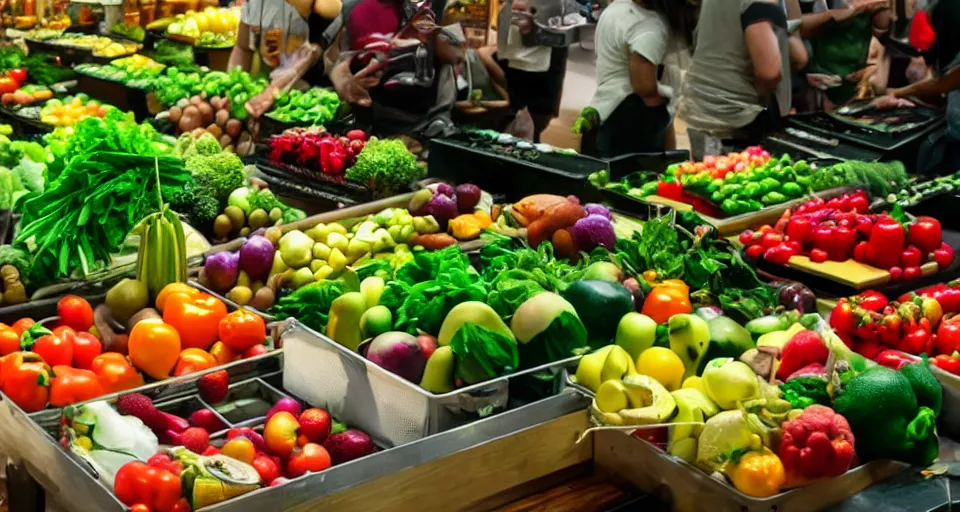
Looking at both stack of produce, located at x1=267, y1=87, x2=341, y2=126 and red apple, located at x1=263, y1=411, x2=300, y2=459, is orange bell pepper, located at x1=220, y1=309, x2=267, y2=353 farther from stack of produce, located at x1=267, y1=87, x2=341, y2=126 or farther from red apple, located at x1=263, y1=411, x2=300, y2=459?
stack of produce, located at x1=267, y1=87, x2=341, y2=126

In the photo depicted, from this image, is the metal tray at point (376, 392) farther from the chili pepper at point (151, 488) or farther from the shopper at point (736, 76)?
the shopper at point (736, 76)

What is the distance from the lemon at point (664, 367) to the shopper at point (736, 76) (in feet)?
9.76

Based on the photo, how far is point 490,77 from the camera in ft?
24.0

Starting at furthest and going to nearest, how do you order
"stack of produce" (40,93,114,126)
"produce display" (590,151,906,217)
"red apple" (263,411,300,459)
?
"stack of produce" (40,93,114,126), "produce display" (590,151,906,217), "red apple" (263,411,300,459)

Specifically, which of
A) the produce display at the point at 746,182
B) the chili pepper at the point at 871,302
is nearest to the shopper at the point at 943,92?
the produce display at the point at 746,182

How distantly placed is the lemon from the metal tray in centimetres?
15

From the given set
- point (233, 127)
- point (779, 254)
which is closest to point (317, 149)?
point (233, 127)

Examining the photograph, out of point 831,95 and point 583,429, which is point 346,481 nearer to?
point 583,429

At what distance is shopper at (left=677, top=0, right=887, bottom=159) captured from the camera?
192 inches

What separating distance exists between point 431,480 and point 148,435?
0.57 metres

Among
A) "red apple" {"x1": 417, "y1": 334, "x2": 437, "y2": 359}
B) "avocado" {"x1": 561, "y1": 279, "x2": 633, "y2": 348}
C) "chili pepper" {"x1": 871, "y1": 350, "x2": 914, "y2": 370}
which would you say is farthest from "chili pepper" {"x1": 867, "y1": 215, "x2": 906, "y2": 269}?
"red apple" {"x1": 417, "y1": 334, "x2": 437, "y2": 359}

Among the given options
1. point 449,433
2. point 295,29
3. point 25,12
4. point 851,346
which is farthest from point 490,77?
point 449,433

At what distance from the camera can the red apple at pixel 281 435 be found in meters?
2.13

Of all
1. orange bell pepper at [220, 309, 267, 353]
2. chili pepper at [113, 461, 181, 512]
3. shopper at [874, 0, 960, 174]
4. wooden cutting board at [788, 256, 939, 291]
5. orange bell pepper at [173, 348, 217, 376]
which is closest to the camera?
chili pepper at [113, 461, 181, 512]
